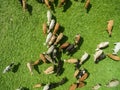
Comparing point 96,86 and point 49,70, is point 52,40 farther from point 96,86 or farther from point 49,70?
point 96,86

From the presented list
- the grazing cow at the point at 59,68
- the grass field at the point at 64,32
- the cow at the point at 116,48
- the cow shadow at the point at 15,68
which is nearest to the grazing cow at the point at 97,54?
the grass field at the point at 64,32

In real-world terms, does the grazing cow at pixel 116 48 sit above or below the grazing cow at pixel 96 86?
above

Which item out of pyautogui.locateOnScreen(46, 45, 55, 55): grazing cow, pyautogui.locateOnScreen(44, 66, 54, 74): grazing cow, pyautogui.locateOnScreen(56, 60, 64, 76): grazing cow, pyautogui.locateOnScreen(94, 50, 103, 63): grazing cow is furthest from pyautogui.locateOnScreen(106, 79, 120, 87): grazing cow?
pyautogui.locateOnScreen(46, 45, 55, 55): grazing cow

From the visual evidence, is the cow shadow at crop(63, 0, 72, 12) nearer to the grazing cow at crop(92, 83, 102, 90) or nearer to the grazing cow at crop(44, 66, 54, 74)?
the grazing cow at crop(44, 66, 54, 74)

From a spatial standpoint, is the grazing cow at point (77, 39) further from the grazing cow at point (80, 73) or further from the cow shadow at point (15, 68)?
the cow shadow at point (15, 68)

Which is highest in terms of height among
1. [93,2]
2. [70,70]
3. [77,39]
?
[93,2]

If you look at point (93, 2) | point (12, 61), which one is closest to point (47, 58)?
point (12, 61)

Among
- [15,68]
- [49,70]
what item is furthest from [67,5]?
[15,68]

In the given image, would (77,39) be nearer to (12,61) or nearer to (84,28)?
(84,28)
